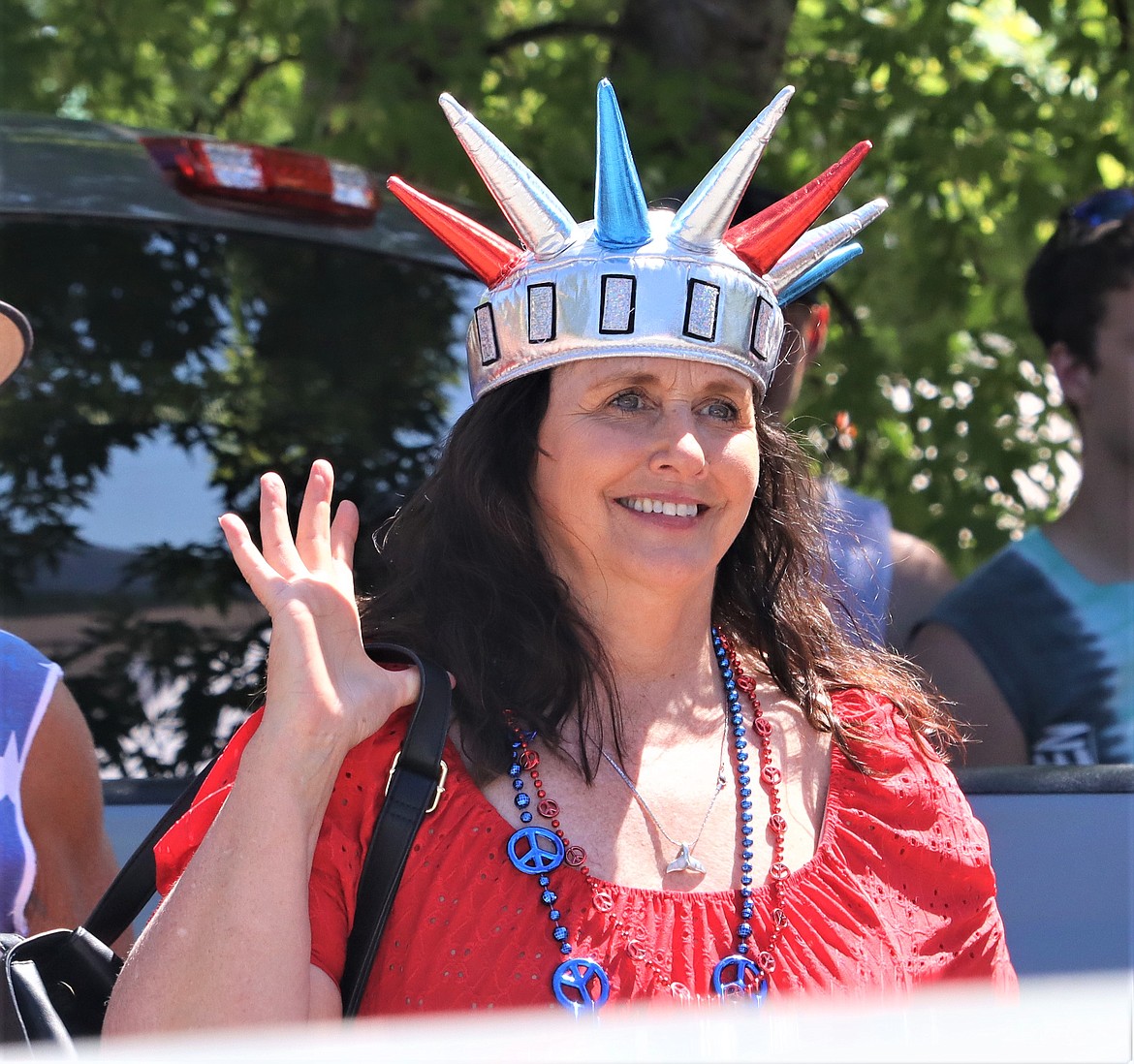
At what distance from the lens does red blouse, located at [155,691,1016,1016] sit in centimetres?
197

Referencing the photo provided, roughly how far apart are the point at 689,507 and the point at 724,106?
9.96ft

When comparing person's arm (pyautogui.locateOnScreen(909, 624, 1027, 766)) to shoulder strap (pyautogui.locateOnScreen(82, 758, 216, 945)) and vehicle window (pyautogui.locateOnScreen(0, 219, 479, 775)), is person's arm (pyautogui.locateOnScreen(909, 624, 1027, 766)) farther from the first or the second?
shoulder strap (pyautogui.locateOnScreen(82, 758, 216, 945))

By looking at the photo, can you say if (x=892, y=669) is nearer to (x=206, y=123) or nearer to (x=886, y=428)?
(x=886, y=428)

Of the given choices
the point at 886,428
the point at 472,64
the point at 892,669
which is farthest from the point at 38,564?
the point at 886,428

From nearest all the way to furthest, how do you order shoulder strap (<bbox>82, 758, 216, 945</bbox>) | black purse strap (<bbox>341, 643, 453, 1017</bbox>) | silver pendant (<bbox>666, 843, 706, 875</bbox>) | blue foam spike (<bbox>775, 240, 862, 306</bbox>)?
black purse strap (<bbox>341, 643, 453, 1017</bbox>)
shoulder strap (<bbox>82, 758, 216, 945</bbox>)
silver pendant (<bbox>666, 843, 706, 875</bbox>)
blue foam spike (<bbox>775, 240, 862, 306</bbox>)

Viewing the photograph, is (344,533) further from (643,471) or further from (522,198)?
(522,198)

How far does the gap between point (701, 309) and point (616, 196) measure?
201 millimetres

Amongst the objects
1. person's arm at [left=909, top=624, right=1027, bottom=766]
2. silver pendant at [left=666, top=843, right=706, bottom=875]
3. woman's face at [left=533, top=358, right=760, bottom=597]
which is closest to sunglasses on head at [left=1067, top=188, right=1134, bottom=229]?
person's arm at [left=909, top=624, right=1027, bottom=766]

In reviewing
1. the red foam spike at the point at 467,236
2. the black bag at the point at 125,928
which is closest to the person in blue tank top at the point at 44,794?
the black bag at the point at 125,928

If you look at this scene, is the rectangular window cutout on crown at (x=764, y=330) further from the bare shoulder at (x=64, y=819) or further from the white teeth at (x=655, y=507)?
the bare shoulder at (x=64, y=819)

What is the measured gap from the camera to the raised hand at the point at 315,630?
195cm

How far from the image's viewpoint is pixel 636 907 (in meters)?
2.11

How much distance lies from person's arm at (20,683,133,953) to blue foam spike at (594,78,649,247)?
1017 millimetres

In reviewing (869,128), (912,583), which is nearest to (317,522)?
(912,583)
